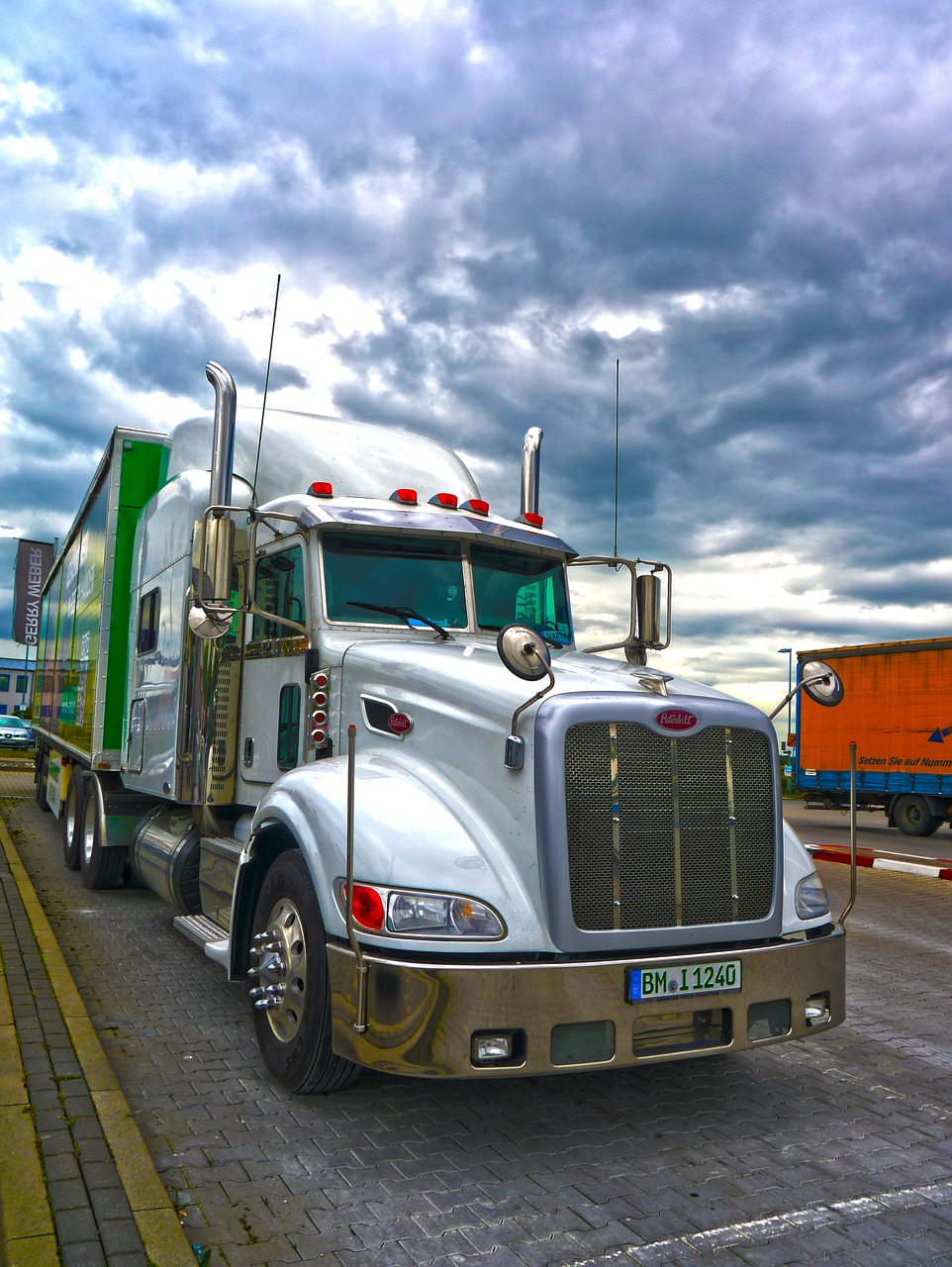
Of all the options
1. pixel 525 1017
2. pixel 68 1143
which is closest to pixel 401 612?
pixel 525 1017

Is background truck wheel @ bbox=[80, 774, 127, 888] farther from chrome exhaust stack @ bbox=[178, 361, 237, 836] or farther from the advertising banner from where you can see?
the advertising banner

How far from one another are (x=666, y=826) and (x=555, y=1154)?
1337mm

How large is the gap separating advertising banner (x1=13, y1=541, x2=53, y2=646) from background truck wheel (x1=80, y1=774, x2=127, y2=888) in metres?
26.9

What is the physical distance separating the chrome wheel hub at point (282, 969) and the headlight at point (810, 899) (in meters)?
2.19

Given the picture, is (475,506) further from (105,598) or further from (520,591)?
(105,598)

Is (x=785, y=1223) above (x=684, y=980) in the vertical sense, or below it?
below

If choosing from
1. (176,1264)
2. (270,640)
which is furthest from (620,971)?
(270,640)

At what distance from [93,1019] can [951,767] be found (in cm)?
1767

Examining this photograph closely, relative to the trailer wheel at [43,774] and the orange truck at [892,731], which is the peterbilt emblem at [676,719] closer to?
the trailer wheel at [43,774]

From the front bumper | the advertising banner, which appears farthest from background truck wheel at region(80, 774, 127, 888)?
the advertising banner

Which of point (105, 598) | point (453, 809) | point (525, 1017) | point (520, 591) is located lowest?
point (525, 1017)

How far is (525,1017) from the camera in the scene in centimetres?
374

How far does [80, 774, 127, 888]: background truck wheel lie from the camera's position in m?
9.28

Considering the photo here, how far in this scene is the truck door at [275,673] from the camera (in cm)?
564
